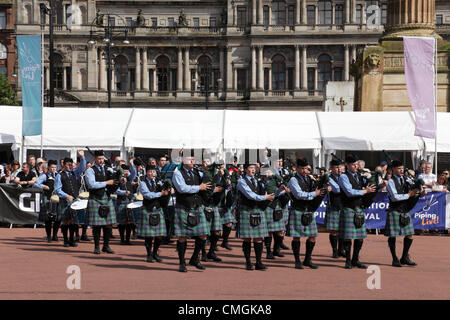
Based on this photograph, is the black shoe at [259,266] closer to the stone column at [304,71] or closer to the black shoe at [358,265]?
the black shoe at [358,265]

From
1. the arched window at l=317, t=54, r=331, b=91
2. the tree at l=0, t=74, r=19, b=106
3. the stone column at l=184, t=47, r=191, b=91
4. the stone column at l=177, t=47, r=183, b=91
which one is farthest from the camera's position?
the stone column at l=184, t=47, r=191, b=91

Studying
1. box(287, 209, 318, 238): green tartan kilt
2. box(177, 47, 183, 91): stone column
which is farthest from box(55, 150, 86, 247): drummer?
box(177, 47, 183, 91): stone column

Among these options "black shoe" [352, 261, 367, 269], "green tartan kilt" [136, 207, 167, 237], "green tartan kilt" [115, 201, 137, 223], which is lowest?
"black shoe" [352, 261, 367, 269]

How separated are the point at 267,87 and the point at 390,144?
53867 mm

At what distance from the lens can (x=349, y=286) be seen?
10.9 meters

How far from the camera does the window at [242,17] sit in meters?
76.7

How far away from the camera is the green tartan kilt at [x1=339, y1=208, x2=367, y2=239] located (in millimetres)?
12844

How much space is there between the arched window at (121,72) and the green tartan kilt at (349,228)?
67795mm

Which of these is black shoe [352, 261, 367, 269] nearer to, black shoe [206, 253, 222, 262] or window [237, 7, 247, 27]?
black shoe [206, 253, 222, 262]

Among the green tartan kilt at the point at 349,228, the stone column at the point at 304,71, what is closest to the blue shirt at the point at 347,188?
the green tartan kilt at the point at 349,228

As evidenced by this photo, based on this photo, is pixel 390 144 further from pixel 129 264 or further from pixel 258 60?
pixel 258 60

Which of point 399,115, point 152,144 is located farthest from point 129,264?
point 399,115

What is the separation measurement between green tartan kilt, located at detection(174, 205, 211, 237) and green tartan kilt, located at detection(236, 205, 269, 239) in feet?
2.18

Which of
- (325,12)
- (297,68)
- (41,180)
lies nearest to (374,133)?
(41,180)
